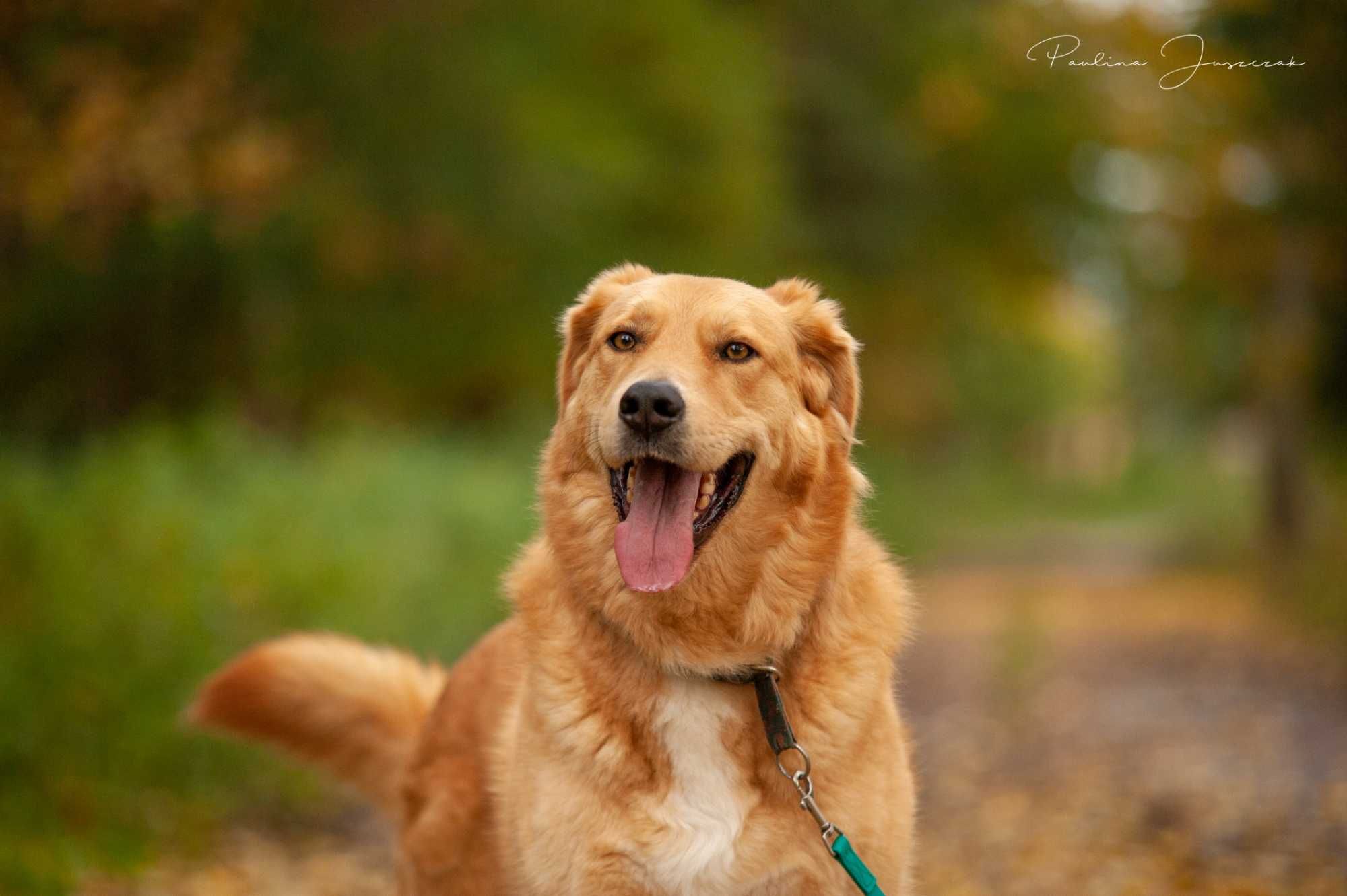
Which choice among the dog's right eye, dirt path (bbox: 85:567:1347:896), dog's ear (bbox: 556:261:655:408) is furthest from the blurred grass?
the dog's right eye

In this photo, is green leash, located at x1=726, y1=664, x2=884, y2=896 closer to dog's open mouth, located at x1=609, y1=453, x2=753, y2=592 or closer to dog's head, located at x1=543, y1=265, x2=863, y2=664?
dog's head, located at x1=543, y1=265, x2=863, y2=664

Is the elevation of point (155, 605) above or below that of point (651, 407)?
below

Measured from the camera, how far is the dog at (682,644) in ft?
9.45

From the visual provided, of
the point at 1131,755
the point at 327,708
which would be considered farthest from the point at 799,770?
the point at 1131,755

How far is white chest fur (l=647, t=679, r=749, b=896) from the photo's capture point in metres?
2.79

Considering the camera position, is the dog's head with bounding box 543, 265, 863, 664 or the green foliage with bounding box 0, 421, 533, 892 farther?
the green foliage with bounding box 0, 421, 533, 892

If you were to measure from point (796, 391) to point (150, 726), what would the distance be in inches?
135

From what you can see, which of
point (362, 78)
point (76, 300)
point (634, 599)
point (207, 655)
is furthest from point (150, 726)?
point (362, 78)

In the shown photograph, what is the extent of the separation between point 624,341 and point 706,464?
1.73 feet

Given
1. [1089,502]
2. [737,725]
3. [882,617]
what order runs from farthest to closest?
1. [1089,502]
2. [882,617]
3. [737,725]

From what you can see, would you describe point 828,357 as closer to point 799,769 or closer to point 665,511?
point 665,511

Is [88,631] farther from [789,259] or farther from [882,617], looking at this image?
[789,259]

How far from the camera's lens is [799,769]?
2.93 meters

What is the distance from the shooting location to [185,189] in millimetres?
6062
